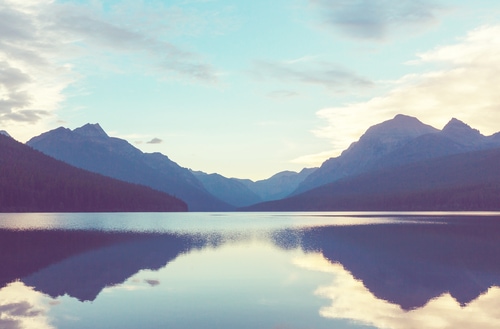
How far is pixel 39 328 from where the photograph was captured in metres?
25.4

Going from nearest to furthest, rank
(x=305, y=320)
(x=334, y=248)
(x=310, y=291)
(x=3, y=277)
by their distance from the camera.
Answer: (x=305, y=320) < (x=310, y=291) < (x=3, y=277) < (x=334, y=248)

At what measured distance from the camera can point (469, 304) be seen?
105ft

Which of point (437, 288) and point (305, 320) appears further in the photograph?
point (437, 288)

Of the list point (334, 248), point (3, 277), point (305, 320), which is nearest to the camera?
point (305, 320)

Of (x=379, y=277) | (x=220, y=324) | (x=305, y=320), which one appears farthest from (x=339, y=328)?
(x=379, y=277)

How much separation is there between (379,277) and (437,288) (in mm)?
6195

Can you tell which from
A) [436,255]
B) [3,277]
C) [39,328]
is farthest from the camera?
[436,255]

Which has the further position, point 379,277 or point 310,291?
point 379,277

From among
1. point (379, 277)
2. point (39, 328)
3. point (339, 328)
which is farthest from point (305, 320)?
point (379, 277)

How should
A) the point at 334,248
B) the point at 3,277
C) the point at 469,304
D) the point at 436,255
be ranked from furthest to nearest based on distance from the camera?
1. the point at 334,248
2. the point at 436,255
3. the point at 3,277
4. the point at 469,304

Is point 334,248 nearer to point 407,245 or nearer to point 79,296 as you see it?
point 407,245

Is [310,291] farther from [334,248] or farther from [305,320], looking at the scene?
[334,248]

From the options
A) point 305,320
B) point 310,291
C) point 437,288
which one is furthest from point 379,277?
point 305,320

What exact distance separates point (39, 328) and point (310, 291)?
63.3 feet
